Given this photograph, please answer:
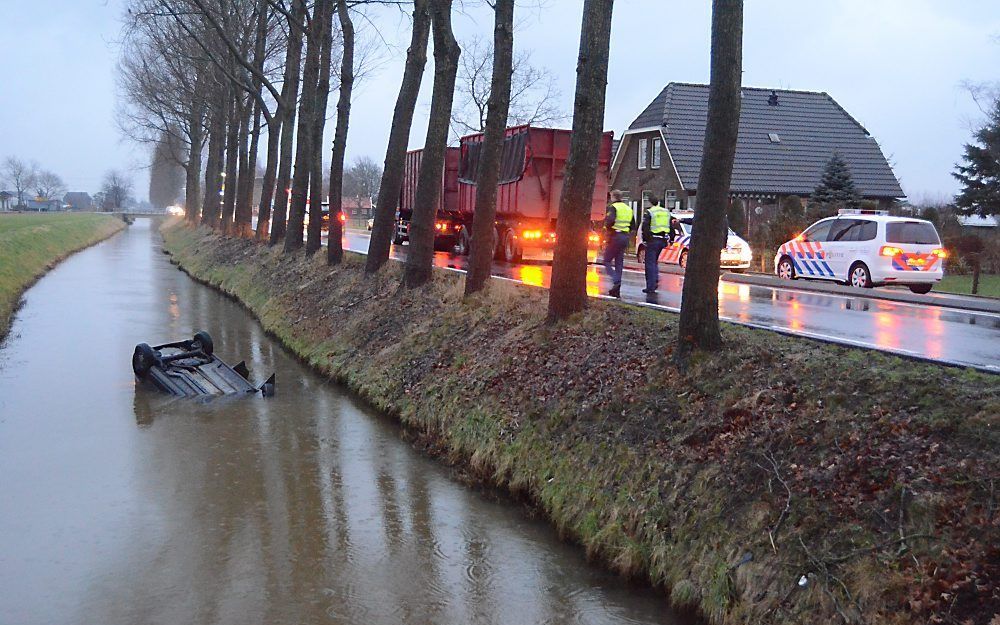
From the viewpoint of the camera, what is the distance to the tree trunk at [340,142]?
22.1 meters

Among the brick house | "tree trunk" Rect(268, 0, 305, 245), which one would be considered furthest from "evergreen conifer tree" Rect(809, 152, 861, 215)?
"tree trunk" Rect(268, 0, 305, 245)

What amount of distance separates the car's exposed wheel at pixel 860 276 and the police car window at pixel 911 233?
74cm

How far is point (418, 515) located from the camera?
9039mm

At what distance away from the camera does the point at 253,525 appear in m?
8.66

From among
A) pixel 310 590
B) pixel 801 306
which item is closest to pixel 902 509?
pixel 310 590

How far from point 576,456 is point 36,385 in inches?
378

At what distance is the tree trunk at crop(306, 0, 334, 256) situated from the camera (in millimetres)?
22734

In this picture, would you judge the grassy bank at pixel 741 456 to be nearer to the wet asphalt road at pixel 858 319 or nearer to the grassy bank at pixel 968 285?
the wet asphalt road at pixel 858 319

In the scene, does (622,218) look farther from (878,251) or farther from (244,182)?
(244,182)

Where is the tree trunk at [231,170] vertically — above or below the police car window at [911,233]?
above

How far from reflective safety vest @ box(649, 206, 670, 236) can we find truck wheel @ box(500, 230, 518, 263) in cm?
922

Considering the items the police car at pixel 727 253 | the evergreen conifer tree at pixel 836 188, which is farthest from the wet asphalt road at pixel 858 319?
the evergreen conifer tree at pixel 836 188

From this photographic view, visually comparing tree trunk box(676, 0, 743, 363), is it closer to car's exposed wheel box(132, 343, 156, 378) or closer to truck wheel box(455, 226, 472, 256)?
car's exposed wheel box(132, 343, 156, 378)

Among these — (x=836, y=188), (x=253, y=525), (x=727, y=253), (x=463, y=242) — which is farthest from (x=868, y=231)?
(x=836, y=188)
